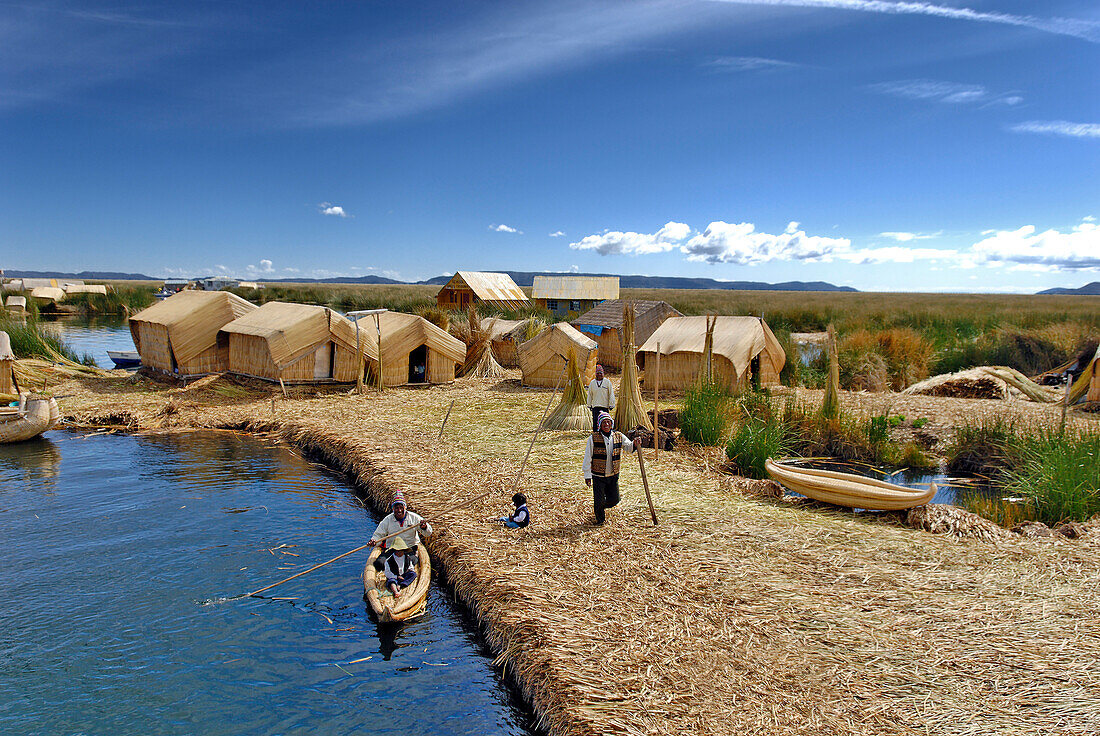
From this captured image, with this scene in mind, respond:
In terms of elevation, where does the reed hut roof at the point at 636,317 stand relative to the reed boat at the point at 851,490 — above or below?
above

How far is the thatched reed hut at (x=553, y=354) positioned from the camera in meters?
16.2

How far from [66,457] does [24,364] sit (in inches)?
293

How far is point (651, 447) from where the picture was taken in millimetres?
11000

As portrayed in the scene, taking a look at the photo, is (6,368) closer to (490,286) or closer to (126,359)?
(126,359)

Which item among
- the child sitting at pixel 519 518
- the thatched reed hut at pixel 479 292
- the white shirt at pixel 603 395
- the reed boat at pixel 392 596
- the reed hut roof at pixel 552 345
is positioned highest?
the thatched reed hut at pixel 479 292

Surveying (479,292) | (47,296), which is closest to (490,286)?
(479,292)

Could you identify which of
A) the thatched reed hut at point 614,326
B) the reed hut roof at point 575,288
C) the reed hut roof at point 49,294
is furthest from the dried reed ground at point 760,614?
the reed hut roof at point 49,294

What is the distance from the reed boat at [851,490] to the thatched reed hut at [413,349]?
10.8 metres

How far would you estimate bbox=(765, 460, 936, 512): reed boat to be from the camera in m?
7.57

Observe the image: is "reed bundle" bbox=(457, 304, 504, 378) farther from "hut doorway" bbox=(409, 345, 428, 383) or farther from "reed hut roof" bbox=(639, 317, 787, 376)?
"reed hut roof" bbox=(639, 317, 787, 376)

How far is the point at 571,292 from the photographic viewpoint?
3481cm

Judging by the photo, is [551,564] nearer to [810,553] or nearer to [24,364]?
[810,553]

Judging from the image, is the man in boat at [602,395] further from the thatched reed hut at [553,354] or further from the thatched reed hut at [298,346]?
the thatched reed hut at [298,346]

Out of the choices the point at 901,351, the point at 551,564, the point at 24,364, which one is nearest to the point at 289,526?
the point at 551,564
